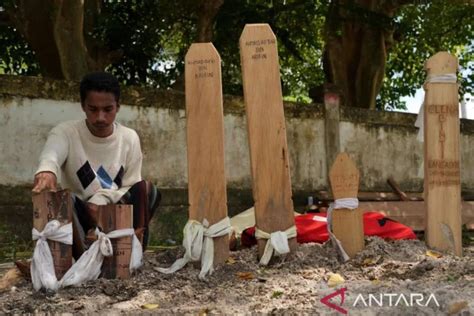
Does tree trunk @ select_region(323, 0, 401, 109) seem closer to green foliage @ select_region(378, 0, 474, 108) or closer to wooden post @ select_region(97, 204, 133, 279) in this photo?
green foliage @ select_region(378, 0, 474, 108)

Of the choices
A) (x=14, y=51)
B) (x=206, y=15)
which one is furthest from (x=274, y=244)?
(x=14, y=51)

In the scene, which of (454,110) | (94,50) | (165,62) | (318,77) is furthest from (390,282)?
(318,77)

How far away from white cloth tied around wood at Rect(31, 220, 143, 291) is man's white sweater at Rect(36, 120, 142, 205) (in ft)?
1.03

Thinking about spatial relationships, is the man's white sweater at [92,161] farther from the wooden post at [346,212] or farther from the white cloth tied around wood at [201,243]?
the wooden post at [346,212]

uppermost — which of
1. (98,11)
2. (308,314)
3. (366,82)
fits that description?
(98,11)

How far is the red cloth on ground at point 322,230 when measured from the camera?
478 centimetres

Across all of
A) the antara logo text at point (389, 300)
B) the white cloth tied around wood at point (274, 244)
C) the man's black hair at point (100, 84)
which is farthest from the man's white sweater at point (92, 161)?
the antara logo text at point (389, 300)

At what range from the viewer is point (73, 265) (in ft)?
11.8

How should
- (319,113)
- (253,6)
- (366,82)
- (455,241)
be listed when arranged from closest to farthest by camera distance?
(455,241)
(319,113)
(253,6)
(366,82)

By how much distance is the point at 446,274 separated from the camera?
11.5ft

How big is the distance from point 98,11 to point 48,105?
408cm

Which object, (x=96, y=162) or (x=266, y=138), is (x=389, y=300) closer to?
(x=266, y=138)

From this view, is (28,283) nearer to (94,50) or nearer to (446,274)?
(446,274)

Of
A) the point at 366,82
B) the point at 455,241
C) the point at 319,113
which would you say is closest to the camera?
the point at 455,241
